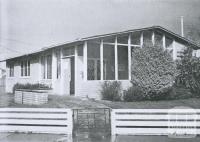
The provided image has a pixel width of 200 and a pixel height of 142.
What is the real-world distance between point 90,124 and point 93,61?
13.6 feet

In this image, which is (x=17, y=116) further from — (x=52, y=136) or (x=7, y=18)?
(x=7, y=18)

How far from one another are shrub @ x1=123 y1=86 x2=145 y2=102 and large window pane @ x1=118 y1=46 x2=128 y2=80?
0.96 m

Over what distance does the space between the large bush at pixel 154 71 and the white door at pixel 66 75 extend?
7.61 ft

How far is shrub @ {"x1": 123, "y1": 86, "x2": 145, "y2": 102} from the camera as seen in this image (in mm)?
8219

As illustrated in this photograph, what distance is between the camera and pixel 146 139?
184 inches

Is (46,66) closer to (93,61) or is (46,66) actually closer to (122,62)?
(93,61)

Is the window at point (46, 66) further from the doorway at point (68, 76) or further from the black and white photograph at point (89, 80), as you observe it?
the doorway at point (68, 76)

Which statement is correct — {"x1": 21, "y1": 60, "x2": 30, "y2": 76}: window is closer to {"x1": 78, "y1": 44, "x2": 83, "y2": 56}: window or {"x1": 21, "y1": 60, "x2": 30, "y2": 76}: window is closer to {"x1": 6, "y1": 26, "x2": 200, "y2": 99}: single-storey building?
{"x1": 6, "y1": 26, "x2": 200, "y2": 99}: single-storey building

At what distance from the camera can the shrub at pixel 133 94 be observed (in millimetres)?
8219

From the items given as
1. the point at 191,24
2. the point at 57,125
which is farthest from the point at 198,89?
the point at 57,125

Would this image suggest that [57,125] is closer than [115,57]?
Yes

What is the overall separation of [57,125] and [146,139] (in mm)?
1803

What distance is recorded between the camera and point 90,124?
542cm

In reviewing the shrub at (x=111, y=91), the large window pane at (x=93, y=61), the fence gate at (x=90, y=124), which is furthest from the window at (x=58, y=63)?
the fence gate at (x=90, y=124)
